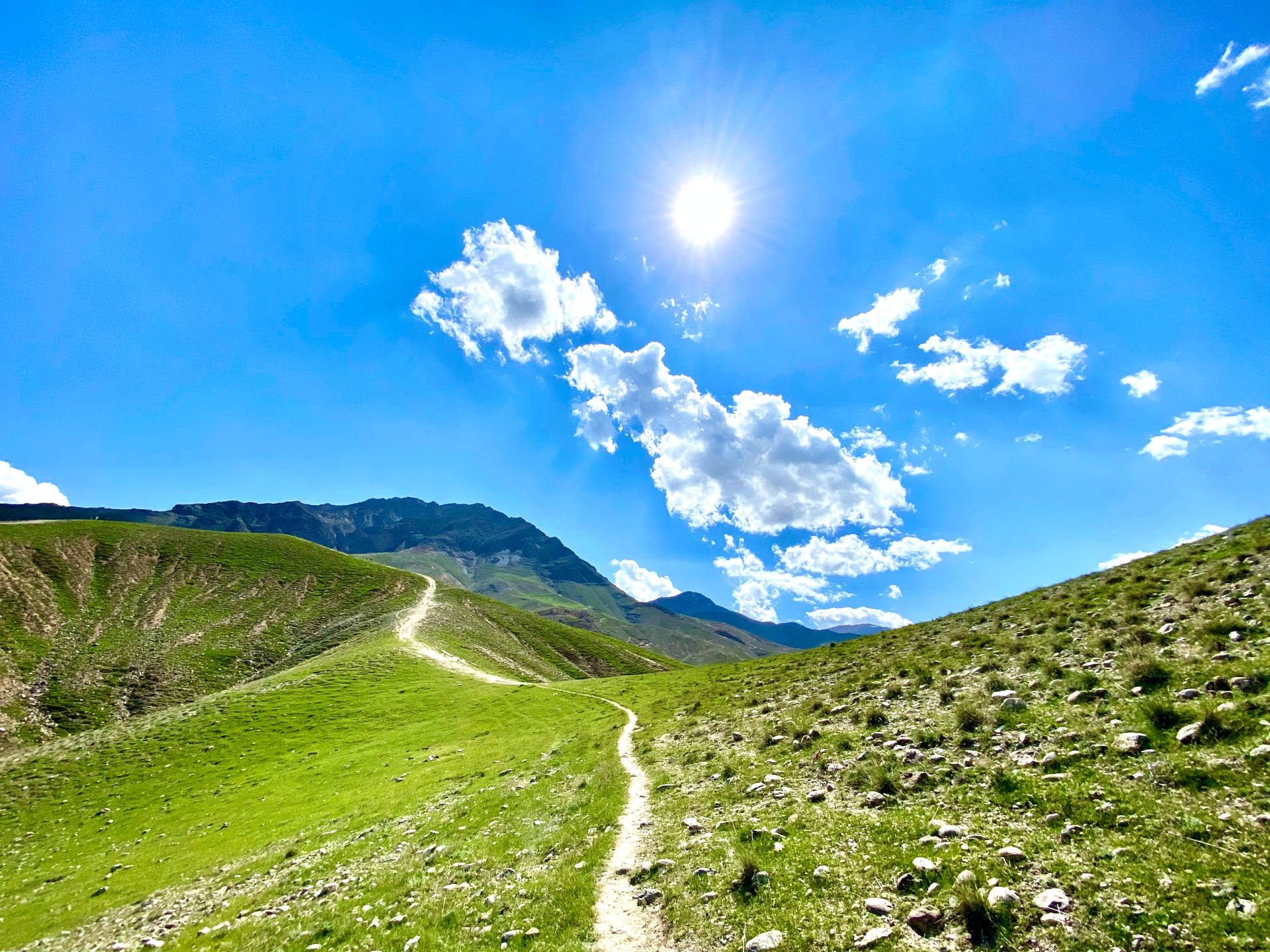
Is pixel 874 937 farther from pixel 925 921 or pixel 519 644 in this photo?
pixel 519 644

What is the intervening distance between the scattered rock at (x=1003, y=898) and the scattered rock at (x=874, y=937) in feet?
5.27

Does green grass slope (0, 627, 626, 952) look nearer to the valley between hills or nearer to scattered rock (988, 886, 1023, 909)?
the valley between hills

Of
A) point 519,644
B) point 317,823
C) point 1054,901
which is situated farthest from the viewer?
point 519,644

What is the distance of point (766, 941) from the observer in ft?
27.1

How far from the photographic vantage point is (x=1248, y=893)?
6.43 meters

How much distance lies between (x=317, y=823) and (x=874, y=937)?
30.2 metres

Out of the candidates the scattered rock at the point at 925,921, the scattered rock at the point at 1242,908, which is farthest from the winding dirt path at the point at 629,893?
the scattered rock at the point at 1242,908

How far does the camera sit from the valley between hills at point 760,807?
8.06 meters

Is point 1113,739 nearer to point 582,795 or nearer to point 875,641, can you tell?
point 582,795

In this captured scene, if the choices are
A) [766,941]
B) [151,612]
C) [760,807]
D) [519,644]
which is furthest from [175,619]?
[766,941]

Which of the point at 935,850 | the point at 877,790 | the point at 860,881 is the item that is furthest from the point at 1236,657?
the point at 860,881

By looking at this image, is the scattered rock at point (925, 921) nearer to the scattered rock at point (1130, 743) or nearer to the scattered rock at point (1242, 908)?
the scattered rock at point (1242, 908)

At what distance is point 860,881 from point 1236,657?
1297 centimetres

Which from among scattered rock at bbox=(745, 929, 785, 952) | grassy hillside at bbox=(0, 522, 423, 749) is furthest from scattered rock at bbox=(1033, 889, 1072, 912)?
grassy hillside at bbox=(0, 522, 423, 749)
